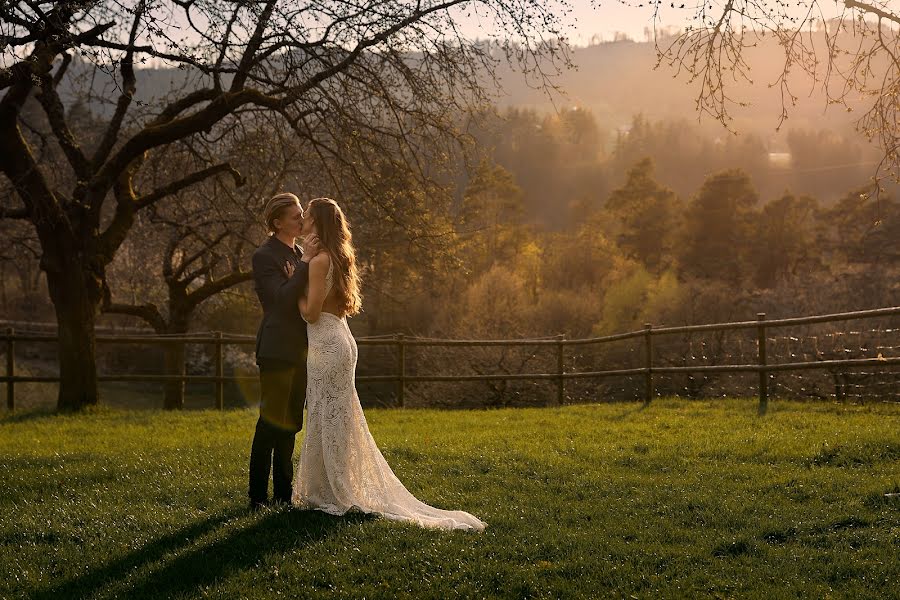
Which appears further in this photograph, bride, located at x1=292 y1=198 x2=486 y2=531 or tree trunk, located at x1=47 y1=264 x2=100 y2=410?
tree trunk, located at x1=47 y1=264 x2=100 y2=410

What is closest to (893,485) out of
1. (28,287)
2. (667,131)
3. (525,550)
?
(525,550)

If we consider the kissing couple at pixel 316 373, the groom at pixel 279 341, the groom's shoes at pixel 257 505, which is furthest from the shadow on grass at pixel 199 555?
the groom at pixel 279 341

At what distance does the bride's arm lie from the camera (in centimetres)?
616

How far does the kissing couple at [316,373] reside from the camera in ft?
20.3

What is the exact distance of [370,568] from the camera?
16.4ft

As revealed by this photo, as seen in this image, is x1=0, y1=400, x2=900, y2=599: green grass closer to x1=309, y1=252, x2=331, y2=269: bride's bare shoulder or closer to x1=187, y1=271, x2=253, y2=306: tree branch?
x1=309, y1=252, x2=331, y2=269: bride's bare shoulder

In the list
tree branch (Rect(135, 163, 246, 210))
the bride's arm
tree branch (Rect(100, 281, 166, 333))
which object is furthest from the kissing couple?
tree branch (Rect(100, 281, 166, 333))

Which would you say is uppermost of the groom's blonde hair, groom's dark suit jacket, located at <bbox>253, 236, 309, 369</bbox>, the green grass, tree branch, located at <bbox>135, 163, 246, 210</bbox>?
tree branch, located at <bbox>135, 163, 246, 210</bbox>

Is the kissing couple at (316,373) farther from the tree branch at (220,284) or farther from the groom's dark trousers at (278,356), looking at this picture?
the tree branch at (220,284)

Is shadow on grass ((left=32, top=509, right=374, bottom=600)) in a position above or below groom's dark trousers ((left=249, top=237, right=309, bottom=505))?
below

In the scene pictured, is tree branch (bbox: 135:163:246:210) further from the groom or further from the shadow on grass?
the shadow on grass

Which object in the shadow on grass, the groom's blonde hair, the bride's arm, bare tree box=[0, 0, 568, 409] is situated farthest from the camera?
bare tree box=[0, 0, 568, 409]

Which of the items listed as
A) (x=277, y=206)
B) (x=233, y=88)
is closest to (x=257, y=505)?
(x=277, y=206)

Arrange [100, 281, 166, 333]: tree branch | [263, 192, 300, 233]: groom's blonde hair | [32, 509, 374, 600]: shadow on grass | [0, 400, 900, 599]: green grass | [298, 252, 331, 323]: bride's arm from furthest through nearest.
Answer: [100, 281, 166, 333]: tree branch → [263, 192, 300, 233]: groom's blonde hair → [298, 252, 331, 323]: bride's arm → [0, 400, 900, 599]: green grass → [32, 509, 374, 600]: shadow on grass
